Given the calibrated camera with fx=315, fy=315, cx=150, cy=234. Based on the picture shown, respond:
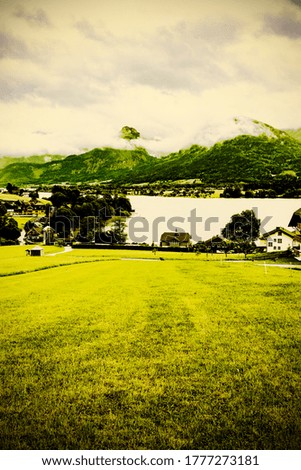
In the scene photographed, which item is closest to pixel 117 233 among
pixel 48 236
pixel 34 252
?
pixel 48 236

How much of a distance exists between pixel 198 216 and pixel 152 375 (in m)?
58.2

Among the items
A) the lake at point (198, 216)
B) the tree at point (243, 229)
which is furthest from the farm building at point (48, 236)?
the tree at point (243, 229)

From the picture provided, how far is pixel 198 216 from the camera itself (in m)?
62.9

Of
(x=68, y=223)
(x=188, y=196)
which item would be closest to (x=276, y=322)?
(x=68, y=223)

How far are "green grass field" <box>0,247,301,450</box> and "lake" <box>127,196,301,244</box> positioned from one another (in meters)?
40.9

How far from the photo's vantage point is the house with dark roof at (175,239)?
4953cm

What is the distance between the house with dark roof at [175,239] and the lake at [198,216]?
1.66 metres

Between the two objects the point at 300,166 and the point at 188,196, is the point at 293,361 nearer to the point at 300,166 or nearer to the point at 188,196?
the point at 188,196

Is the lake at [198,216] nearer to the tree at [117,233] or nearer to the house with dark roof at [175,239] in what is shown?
the house with dark roof at [175,239]

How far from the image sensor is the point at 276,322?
876 cm

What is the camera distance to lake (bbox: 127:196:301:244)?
52656 millimetres

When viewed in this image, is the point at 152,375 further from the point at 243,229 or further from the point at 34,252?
the point at 243,229

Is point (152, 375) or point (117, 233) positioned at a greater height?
point (117, 233)
